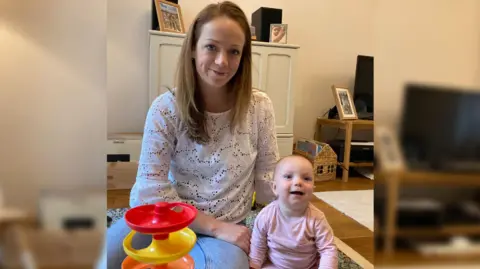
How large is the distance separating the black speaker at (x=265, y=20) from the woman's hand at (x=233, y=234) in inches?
81.7

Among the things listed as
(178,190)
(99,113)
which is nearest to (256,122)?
(178,190)

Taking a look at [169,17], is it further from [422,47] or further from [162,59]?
[422,47]

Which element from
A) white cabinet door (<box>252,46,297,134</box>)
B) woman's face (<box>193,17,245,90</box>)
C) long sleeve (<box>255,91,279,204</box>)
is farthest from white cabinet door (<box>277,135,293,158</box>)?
woman's face (<box>193,17,245,90</box>)

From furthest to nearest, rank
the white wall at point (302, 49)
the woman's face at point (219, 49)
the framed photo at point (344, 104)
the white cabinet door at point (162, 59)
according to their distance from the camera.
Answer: the framed photo at point (344, 104) → the white wall at point (302, 49) → the white cabinet door at point (162, 59) → the woman's face at point (219, 49)

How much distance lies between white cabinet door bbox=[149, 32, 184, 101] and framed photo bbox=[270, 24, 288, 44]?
2.39ft

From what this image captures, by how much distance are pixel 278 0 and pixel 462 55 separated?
317 cm

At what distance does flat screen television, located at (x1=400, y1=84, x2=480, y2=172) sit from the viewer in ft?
0.34

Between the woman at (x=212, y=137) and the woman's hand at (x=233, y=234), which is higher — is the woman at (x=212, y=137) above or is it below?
above

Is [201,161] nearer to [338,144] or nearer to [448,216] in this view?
[448,216]

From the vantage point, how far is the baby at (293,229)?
1002 mm

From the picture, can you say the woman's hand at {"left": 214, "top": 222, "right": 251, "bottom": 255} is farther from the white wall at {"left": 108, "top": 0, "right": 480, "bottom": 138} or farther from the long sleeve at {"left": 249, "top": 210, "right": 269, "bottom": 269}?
the white wall at {"left": 108, "top": 0, "right": 480, "bottom": 138}

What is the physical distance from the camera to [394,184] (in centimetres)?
12

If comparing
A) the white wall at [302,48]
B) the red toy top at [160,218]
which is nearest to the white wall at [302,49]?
the white wall at [302,48]

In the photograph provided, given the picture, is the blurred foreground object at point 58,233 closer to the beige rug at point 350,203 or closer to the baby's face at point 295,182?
the baby's face at point 295,182
